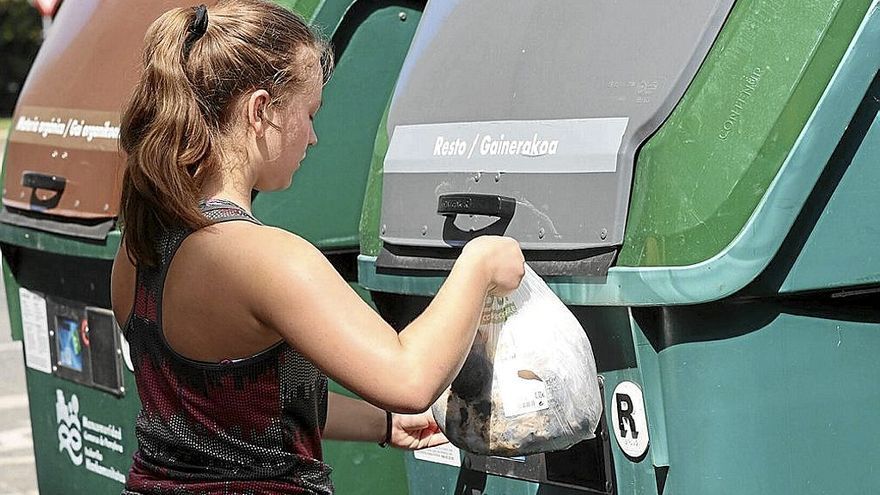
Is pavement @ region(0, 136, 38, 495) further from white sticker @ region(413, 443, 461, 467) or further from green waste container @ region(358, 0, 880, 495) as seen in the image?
green waste container @ region(358, 0, 880, 495)

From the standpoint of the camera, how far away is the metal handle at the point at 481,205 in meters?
2.38

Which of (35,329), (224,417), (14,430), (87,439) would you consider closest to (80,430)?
(87,439)

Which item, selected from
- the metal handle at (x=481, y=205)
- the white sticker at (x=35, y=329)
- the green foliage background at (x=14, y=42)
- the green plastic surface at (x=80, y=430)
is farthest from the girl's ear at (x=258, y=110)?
the green foliage background at (x=14, y=42)

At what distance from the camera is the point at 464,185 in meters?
2.49

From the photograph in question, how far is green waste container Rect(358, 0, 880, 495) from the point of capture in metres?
2.14

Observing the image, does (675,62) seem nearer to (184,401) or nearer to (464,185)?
(464,185)

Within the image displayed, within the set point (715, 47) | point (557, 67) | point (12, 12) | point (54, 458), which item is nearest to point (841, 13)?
point (715, 47)

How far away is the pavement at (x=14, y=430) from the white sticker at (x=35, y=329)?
1.40 meters

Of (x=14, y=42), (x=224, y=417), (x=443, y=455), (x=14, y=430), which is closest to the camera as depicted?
(x=224, y=417)

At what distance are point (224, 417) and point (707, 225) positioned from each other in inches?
29.3

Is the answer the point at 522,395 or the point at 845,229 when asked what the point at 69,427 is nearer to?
the point at 522,395

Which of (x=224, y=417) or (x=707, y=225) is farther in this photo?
(x=707, y=225)

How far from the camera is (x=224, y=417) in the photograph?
2.01m

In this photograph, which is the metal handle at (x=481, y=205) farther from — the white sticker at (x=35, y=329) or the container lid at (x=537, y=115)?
the white sticker at (x=35, y=329)
